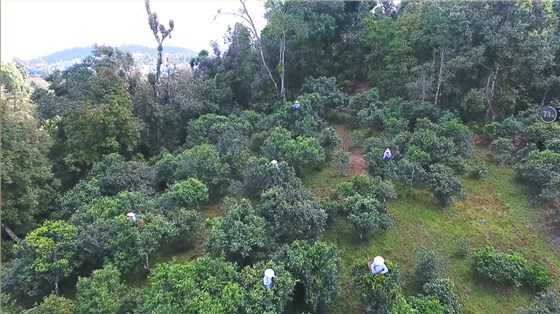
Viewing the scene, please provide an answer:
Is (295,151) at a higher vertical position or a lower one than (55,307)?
higher

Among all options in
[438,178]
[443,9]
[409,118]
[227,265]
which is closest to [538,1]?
[443,9]

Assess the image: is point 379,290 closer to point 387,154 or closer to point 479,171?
point 387,154

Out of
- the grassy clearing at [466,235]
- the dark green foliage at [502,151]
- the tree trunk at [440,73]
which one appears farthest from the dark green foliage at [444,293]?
the tree trunk at [440,73]

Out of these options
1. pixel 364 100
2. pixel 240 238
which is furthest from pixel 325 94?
pixel 240 238

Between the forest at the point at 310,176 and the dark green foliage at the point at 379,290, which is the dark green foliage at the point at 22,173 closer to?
the forest at the point at 310,176

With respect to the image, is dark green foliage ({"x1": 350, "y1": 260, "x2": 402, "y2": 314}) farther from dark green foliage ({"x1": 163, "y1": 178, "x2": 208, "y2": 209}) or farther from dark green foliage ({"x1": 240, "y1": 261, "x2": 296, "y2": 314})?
dark green foliage ({"x1": 163, "y1": 178, "x2": 208, "y2": 209})

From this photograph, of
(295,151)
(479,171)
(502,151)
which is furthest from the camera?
(502,151)
